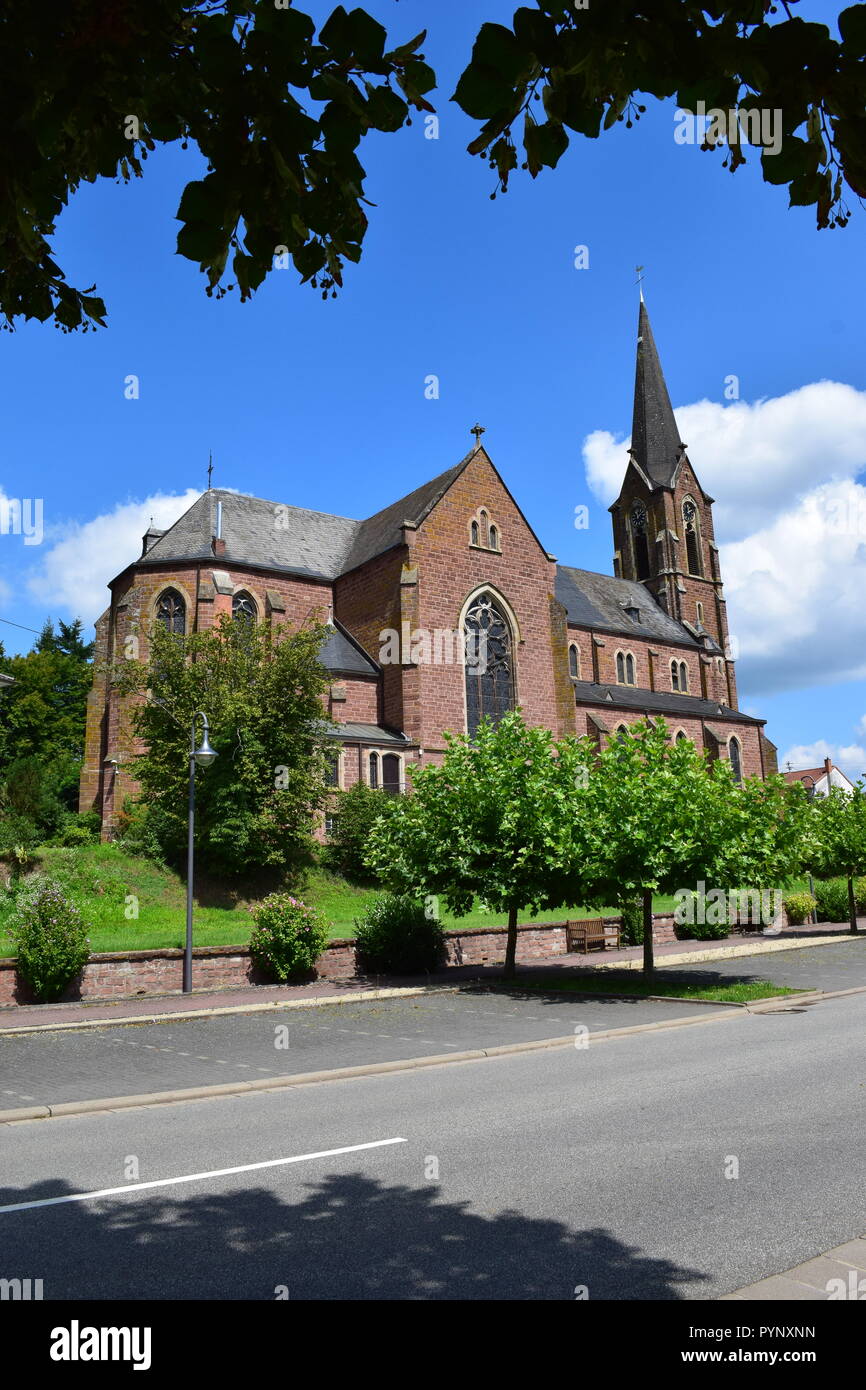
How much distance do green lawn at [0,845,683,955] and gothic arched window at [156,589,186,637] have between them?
11.7 meters

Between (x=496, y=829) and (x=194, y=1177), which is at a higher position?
(x=496, y=829)

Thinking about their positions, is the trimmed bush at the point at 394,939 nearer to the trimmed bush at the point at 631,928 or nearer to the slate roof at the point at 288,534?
the trimmed bush at the point at 631,928

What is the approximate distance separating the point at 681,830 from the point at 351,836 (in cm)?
1613

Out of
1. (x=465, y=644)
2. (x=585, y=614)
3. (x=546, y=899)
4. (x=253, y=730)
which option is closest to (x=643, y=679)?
(x=585, y=614)

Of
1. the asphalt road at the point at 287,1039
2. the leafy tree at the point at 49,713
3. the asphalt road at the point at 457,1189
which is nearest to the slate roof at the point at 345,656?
the leafy tree at the point at 49,713

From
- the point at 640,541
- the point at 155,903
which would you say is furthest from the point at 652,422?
the point at 155,903

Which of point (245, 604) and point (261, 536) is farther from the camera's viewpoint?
point (261, 536)

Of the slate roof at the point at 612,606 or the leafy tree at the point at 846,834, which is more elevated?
the slate roof at the point at 612,606

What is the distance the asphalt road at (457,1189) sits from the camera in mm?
4324

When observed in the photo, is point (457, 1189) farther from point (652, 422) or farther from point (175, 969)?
point (652, 422)

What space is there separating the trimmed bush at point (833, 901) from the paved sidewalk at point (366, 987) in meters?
7.29

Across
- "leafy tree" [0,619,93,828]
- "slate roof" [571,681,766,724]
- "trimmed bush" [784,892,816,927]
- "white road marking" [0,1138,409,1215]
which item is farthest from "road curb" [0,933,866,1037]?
"leafy tree" [0,619,93,828]

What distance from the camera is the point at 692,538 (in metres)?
61.0

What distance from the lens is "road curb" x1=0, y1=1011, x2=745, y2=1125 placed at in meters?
8.86
